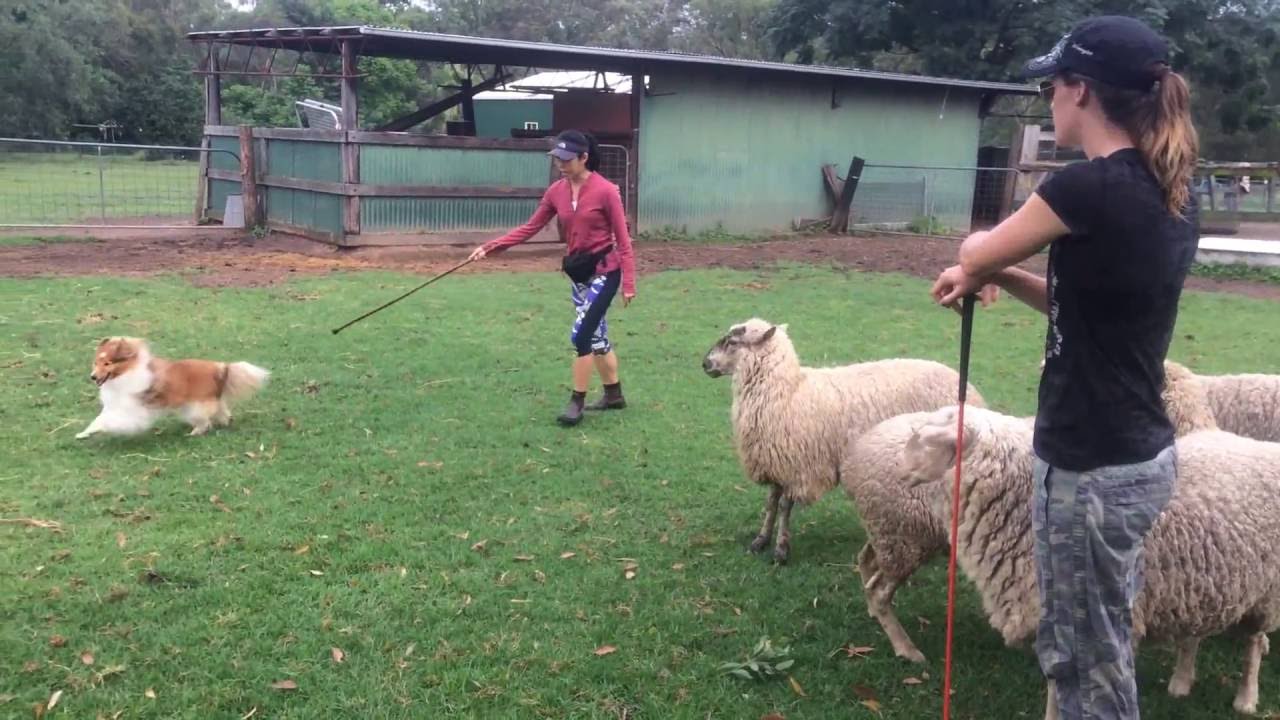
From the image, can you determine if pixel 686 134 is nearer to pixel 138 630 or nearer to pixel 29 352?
pixel 29 352

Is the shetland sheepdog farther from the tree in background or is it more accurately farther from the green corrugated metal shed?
the tree in background

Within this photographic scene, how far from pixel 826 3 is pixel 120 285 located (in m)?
26.7

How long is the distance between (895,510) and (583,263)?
3.59 m

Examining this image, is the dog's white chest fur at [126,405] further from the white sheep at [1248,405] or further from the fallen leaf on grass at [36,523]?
the white sheep at [1248,405]

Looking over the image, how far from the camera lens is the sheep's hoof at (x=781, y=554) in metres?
5.12

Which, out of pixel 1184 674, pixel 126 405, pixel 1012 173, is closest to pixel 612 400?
pixel 126 405

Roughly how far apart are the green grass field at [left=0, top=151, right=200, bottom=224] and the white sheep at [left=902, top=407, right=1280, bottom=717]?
1810cm

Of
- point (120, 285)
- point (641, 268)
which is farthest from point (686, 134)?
point (120, 285)

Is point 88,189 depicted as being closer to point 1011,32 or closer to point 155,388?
point 155,388

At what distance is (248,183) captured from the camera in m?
17.0

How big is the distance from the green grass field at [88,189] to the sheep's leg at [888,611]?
17399 mm

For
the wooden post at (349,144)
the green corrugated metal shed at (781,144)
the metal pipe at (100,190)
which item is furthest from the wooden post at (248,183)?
the green corrugated metal shed at (781,144)

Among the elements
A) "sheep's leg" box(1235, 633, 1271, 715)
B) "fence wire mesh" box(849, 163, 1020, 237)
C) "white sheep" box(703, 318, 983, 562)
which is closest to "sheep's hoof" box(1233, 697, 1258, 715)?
"sheep's leg" box(1235, 633, 1271, 715)

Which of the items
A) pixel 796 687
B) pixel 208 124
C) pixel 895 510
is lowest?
pixel 796 687
